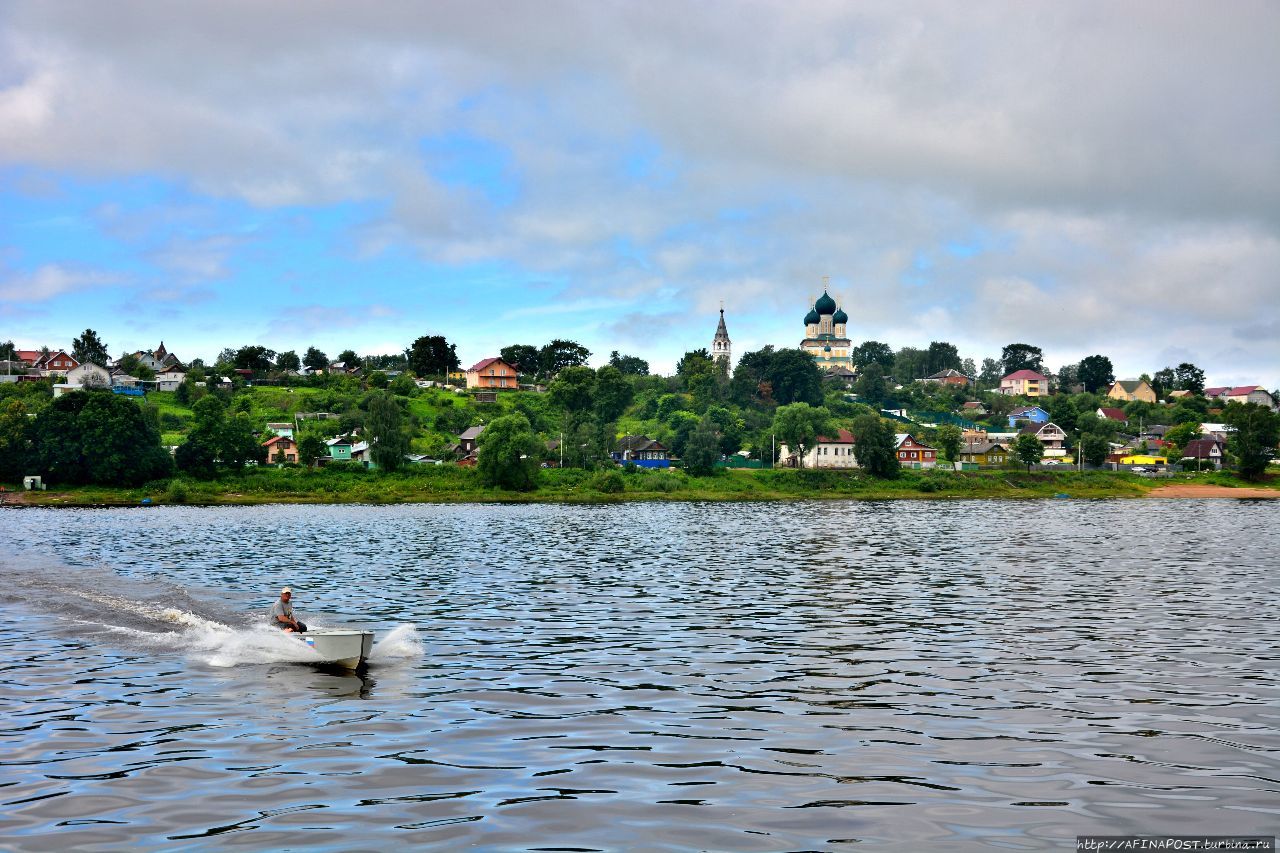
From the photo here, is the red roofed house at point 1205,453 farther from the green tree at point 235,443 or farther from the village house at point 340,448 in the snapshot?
the green tree at point 235,443

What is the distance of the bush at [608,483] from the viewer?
140m

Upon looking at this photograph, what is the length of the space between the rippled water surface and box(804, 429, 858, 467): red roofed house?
128 metres

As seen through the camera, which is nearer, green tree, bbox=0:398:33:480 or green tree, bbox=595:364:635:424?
green tree, bbox=0:398:33:480

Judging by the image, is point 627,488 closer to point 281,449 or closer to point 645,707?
point 281,449

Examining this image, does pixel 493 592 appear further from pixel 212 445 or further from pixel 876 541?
pixel 212 445

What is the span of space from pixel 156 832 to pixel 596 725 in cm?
890

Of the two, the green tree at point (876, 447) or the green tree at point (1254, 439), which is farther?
the green tree at point (1254, 439)

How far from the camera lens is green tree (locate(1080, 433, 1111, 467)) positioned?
184875 mm

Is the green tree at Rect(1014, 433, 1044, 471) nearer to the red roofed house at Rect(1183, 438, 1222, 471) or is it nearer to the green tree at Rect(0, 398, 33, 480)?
the red roofed house at Rect(1183, 438, 1222, 471)

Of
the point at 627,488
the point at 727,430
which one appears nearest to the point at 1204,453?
the point at 727,430

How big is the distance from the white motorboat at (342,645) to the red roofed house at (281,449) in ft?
453

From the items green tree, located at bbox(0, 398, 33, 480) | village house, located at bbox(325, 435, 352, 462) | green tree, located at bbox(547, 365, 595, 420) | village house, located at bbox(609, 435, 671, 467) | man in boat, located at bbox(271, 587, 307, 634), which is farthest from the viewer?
green tree, located at bbox(547, 365, 595, 420)

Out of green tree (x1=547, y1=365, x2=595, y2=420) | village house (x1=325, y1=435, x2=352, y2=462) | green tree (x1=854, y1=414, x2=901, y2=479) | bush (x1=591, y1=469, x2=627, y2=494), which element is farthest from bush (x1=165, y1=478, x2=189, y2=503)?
green tree (x1=854, y1=414, x2=901, y2=479)

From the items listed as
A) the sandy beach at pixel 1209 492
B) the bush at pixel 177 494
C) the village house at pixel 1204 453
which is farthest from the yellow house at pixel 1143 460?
the bush at pixel 177 494
